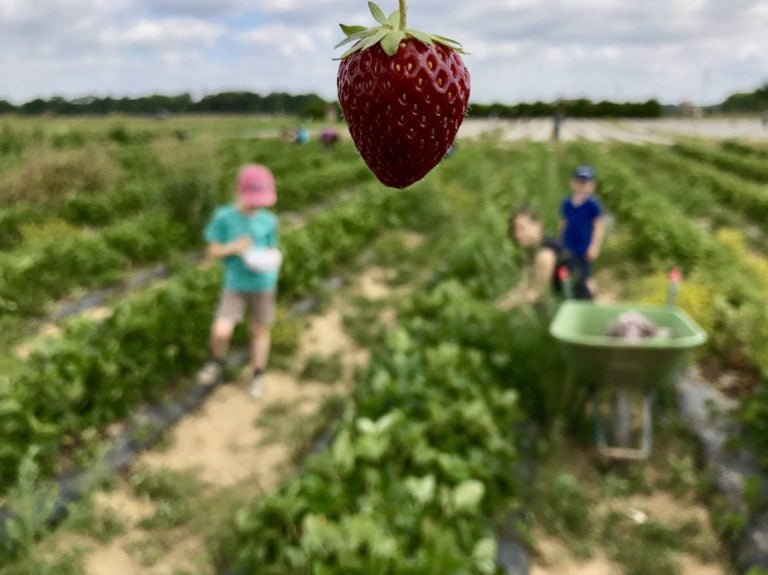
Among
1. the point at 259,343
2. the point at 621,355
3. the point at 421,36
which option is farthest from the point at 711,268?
the point at 421,36

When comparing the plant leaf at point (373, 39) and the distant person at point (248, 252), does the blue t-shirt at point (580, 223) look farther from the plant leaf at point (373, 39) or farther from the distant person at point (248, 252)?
the plant leaf at point (373, 39)

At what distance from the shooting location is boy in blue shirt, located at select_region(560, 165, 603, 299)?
6879 millimetres

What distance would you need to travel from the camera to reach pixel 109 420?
18.9ft

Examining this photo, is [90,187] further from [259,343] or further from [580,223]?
[580,223]

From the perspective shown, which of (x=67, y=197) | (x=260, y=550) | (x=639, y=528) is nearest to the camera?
(x=260, y=550)

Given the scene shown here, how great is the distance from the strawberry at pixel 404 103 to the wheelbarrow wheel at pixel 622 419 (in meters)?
4.93

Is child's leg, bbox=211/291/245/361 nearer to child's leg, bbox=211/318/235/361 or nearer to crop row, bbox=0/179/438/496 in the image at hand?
child's leg, bbox=211/318/235/361

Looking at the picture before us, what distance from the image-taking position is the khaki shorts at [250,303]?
6.10 meters

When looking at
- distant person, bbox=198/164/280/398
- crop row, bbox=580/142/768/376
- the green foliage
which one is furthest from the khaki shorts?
crop row, bbox=580/142/768/376

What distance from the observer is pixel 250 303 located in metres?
6.22

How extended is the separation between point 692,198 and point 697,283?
26.0 feet

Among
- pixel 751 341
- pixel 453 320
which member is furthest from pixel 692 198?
pixel 453 320

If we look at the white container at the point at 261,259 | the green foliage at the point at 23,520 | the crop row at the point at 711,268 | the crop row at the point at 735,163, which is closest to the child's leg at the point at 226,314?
the white container at the point at 261,259

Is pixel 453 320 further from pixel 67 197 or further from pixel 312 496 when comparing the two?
pixel 67 197
